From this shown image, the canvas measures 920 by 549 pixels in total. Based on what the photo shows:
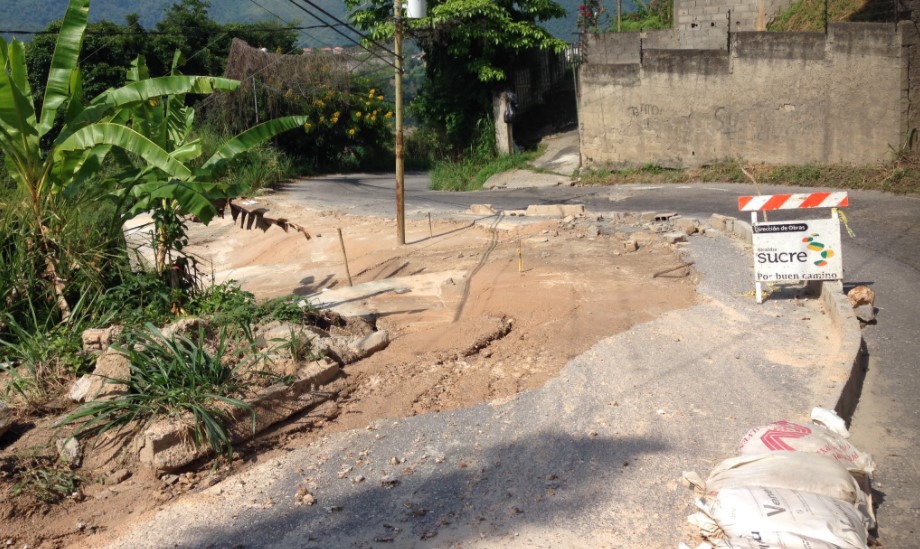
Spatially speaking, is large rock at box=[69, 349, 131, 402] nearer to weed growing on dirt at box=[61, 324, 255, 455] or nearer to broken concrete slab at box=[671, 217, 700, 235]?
weed growing on dirt at box=[61, 324, 255, 455]

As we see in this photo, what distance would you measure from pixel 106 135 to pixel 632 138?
1495 cm

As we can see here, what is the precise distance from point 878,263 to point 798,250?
2.60m

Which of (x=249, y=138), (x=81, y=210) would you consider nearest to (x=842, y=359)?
(x=249, y=138)

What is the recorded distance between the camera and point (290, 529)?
4641mm

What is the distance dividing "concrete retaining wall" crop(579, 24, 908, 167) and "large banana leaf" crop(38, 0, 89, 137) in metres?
14.2

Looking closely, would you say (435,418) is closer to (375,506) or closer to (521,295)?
(375,506)

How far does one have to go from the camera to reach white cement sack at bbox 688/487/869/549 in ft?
12.8

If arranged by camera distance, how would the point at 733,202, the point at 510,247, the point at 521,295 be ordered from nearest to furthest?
1. the point at 521,295
2. the point at 510,247
3. the point at 733,202

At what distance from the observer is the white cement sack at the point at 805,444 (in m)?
4.68

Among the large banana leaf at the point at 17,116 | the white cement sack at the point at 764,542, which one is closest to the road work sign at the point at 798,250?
the white cement sack at the point at 764,542

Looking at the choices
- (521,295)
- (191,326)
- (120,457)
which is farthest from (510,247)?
(120,457)

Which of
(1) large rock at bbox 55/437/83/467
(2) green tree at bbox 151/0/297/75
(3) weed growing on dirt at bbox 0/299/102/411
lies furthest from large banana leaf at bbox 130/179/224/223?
(2) green tree at bbox 151/0/297/75

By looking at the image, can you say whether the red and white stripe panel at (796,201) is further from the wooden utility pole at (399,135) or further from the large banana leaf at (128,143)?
the wooden utility pole at (399,135)

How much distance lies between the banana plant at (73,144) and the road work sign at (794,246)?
180 inches
